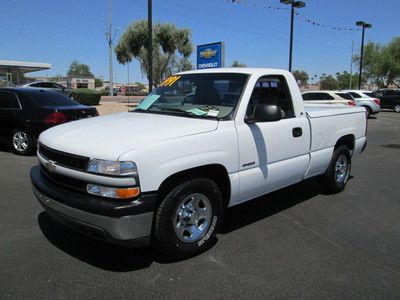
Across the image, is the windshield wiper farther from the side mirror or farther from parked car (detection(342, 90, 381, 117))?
parked car (detection(342, 90, 381, 117))

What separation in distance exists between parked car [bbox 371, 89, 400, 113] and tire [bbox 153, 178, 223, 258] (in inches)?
1185

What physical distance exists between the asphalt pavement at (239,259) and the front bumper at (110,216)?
1.37 feet

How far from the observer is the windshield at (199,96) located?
15.0ft

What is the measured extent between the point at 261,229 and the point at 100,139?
225cm

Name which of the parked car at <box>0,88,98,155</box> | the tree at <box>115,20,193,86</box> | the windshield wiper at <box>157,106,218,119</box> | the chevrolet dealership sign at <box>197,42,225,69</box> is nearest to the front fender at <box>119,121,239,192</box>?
the windshield wiper at <box>157,106,218,119</box>

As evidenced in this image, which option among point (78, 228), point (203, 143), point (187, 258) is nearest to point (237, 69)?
point (203, 143)

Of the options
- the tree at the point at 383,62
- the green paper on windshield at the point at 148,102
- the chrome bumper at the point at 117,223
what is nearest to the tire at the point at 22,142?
the green paper on windshield at the point at 148,102

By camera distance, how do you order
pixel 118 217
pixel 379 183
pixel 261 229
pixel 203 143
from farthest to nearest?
pixel 379 183
pixel 261 229
pixel 203 143
pixel 118 217

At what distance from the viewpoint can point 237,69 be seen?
507 cm

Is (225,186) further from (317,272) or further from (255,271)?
(317,272)

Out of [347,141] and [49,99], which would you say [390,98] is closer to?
[347,141]

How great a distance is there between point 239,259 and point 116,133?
169cm

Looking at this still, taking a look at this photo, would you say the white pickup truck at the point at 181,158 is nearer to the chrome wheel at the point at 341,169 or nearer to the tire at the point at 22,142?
the chrome wheel at the point at 341,169

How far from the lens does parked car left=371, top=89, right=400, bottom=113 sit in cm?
3119
